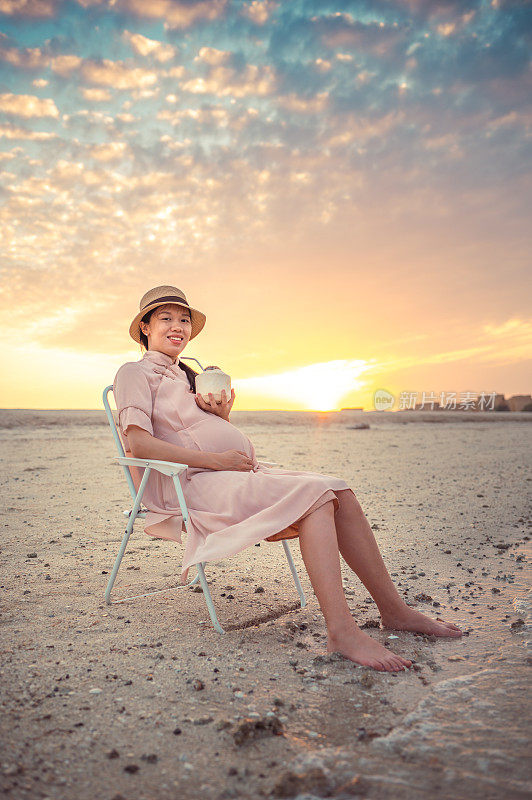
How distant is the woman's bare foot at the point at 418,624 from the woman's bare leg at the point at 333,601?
39 centimetres

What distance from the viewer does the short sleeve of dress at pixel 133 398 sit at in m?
3.47

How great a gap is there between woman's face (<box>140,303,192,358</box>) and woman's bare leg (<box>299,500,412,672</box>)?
157 centimetres

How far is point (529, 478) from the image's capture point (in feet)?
31.6

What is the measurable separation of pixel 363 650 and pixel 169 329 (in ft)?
7.43

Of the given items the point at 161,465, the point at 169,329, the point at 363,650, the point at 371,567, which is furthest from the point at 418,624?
the point at 169,329

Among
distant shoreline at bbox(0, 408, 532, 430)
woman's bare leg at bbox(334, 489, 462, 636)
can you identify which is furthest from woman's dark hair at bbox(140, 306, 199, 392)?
distant shoreline at bbox(0, 408, 532, 430)

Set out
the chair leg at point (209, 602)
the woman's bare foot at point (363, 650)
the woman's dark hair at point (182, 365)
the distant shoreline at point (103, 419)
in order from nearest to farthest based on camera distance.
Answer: the woman's bare foot at point (363, 650)
the chair leg at point (209, 602)
the woman's dark hair at point (182, 365)
the distant shoreline at point (103, 419)

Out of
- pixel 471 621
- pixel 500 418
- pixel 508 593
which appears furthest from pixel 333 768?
pixel 500 418

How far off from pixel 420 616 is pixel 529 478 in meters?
7.15

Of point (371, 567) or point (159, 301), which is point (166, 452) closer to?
point (159, 301)

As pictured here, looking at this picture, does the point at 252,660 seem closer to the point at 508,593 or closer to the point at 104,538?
the point at 508,593

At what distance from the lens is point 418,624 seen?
10.9 ft

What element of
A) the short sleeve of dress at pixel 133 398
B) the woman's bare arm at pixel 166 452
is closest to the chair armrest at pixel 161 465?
the woman's bare arm at pixel 166 452

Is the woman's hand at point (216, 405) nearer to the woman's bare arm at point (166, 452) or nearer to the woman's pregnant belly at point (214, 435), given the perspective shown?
the woman's pregnant belly at point (214, 435)
